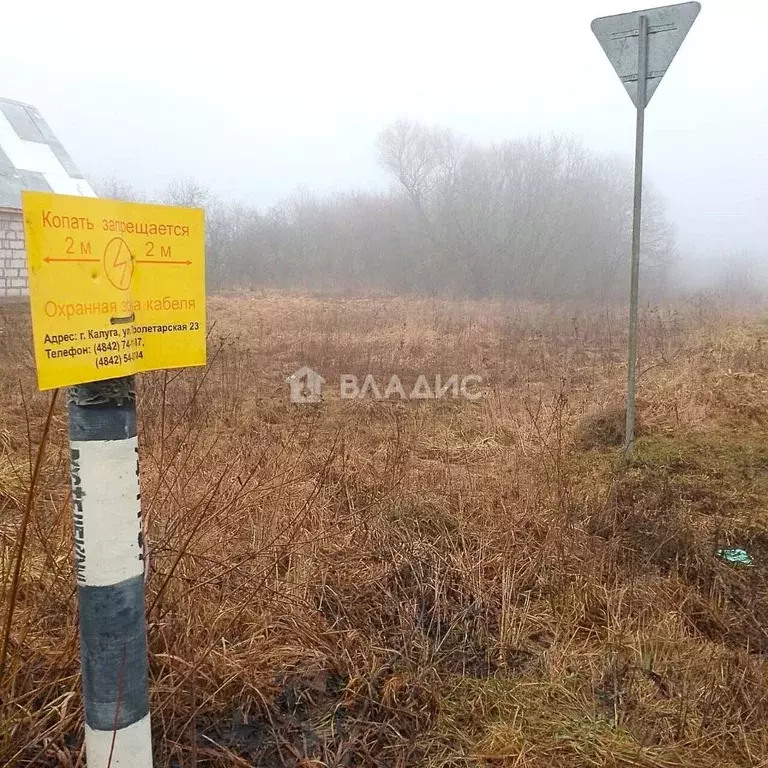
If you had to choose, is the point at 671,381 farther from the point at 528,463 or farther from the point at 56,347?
the point at 56,347

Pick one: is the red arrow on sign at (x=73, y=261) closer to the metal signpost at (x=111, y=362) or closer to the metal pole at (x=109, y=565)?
the metal signpost at (x=111, y=362)

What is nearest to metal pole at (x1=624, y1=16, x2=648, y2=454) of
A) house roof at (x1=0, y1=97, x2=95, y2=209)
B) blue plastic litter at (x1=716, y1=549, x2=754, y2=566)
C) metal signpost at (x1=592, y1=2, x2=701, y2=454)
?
metal signpost at (x1=592, y1=2, x2=701, y2=454)

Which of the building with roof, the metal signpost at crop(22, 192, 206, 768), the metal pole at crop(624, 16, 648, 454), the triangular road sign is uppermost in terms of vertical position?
the building with roof

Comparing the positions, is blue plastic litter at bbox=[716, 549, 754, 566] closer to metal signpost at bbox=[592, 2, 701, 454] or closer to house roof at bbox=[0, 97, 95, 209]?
metal signpost at bbox=[592, 2, 701, 454]

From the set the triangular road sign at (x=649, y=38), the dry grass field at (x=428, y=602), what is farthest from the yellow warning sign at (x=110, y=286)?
the triangular road sign at (x=649, y=38)

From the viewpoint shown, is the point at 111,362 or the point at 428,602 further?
the point at 428,602

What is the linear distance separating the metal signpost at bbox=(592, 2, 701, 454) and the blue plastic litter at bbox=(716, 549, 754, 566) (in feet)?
4.79

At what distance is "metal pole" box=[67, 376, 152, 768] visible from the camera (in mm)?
1119

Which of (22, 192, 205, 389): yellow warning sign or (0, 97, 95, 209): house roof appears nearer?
(22, 192, 205, 389): yellow warning sign

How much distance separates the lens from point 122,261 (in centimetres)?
107
